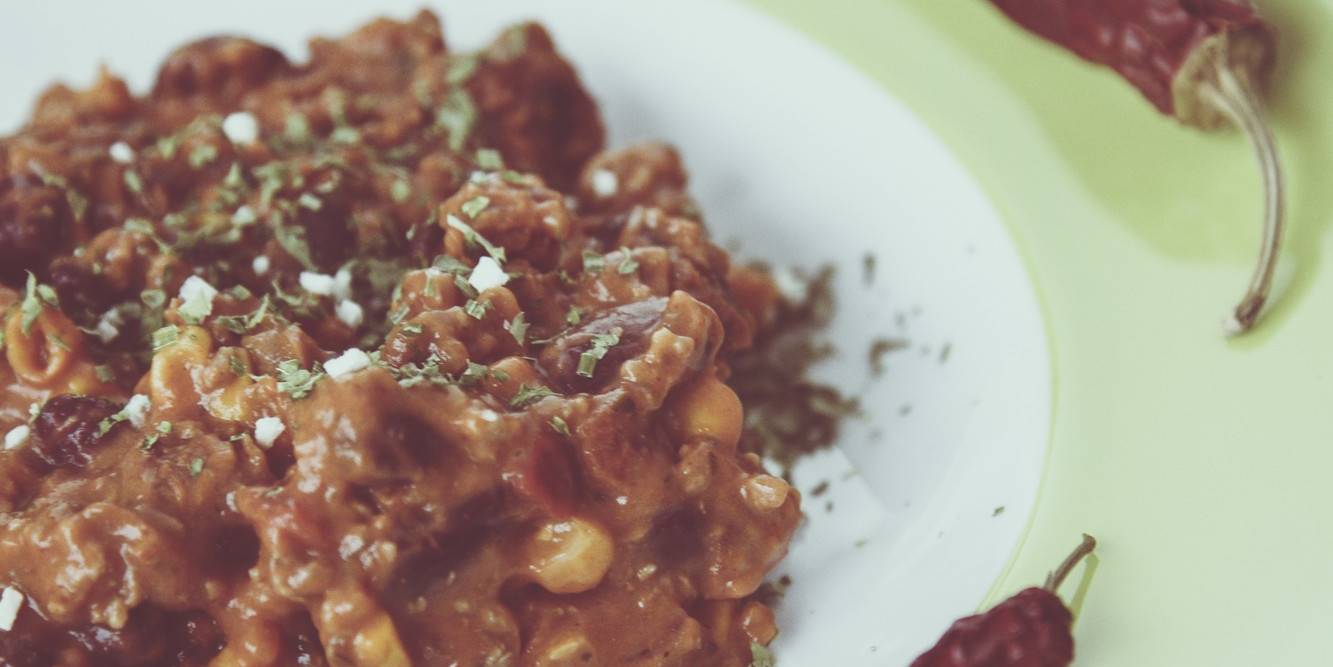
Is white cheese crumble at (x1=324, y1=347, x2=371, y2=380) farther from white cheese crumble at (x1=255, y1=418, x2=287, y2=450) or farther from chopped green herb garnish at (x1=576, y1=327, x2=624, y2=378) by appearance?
chopped green herb garnish at (x1=576, y1=327, x2=624, y2=378)

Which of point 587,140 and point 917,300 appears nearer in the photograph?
point 917,300

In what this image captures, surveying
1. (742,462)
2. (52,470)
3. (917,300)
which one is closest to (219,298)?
(52,470)

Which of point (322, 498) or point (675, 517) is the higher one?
point (322, 498)

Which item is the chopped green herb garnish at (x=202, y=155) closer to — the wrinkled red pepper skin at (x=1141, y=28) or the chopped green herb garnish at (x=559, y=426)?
the chopped green herb garnish at (x=559, y=426)

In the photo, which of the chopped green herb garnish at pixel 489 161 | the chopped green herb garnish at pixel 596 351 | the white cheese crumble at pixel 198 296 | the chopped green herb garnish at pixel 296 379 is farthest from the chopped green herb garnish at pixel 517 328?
the chopped green herb garnish at pixel 489 161

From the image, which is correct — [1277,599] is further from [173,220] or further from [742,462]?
[173,220]

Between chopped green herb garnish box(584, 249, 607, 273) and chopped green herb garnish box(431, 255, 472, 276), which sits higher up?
chopped green herb garnish box(431, 255, 472, 276)

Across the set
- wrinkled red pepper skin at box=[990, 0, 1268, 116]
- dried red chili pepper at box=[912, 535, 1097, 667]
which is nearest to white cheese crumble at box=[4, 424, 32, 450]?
dried red chili pepper at box=[912, 535, 1097, 667]
